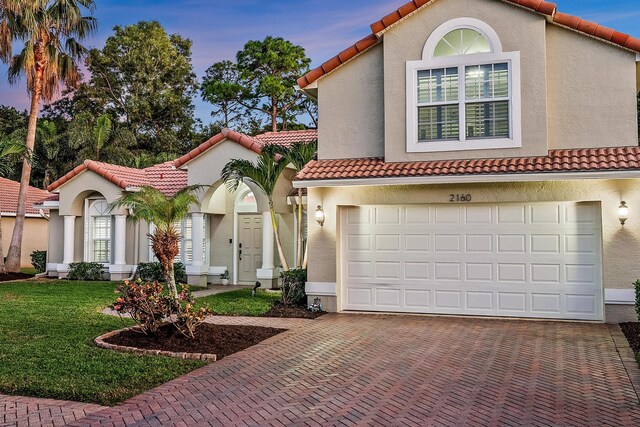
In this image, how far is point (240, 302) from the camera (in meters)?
14.9

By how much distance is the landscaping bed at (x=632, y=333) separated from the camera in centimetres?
930

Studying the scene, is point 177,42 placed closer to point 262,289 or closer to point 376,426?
point 262,289

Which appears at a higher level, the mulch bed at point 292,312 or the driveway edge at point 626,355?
the mulch bed at point 292,312

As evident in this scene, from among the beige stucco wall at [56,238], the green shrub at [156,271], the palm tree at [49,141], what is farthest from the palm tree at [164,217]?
the palm tree at [49,141]

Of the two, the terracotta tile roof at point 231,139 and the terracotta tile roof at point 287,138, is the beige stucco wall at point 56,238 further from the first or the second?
the terracotta tile roof at point 287,138

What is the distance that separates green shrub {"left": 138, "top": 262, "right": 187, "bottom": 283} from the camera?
19594 mm

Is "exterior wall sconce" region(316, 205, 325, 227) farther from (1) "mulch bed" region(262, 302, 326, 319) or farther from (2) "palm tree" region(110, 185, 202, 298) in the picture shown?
(2) "palm tree" region(110, 185, 202, 298)

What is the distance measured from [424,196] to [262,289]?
6.98 metres

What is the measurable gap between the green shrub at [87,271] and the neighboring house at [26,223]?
32.2 ft

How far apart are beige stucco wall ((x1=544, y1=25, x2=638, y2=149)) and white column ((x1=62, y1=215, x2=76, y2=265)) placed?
661 inches

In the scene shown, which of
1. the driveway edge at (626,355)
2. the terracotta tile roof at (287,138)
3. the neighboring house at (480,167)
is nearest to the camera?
the driveway edge at (626,355)

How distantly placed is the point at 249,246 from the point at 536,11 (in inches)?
452

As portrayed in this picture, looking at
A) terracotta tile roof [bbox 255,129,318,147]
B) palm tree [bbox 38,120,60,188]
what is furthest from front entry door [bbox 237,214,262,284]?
palm tree [bbox 38,120,60,188]

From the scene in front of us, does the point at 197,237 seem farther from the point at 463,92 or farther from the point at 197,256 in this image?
the point at 463,92
